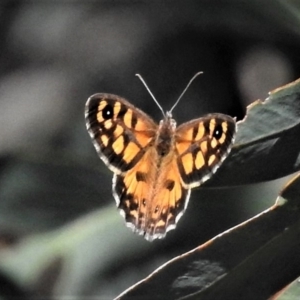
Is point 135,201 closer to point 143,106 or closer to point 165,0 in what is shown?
point 143,106

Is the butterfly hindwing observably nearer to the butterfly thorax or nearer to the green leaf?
the butterfly thorax

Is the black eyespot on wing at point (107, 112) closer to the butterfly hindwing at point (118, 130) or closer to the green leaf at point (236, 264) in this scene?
the butterfly hindwing at point (118, 130)

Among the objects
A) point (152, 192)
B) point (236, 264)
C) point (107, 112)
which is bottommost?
point (236, 264)

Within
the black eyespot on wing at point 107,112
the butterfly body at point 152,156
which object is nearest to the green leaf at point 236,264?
the butterfly body at point 152,156

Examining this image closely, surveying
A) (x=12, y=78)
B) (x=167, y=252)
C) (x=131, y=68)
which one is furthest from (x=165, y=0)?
(x=167, y=252)

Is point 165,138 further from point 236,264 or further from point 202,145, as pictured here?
point 236,264

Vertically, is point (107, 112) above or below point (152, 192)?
above

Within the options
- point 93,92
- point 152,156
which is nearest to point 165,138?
point 152,156

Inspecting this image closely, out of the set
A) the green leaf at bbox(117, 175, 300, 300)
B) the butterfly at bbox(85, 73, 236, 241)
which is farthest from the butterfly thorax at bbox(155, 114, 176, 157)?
the green leaf at bbox(117, 175, 300, 300)
